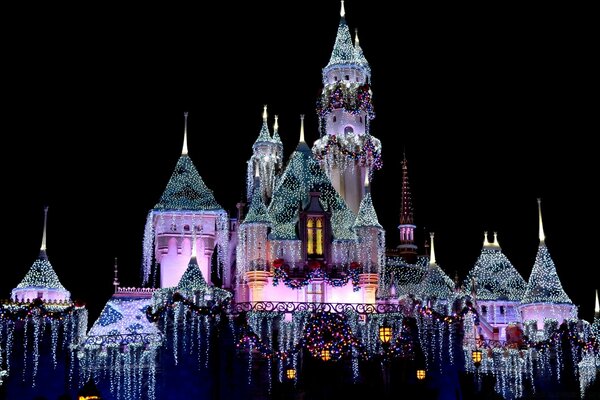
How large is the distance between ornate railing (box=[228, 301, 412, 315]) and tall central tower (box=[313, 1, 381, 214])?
8.97 metres

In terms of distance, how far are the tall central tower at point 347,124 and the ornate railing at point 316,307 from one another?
353 inches

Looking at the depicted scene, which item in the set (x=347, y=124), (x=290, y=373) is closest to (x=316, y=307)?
(x=290, y=373)

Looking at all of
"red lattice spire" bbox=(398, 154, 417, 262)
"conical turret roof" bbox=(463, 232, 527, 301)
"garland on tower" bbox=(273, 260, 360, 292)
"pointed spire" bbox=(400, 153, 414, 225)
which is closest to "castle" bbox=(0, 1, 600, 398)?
"garland on tower" bbox=(273, 260, 360, 292)

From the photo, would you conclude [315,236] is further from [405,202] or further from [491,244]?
[405,202]

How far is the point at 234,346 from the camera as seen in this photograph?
1348 inches

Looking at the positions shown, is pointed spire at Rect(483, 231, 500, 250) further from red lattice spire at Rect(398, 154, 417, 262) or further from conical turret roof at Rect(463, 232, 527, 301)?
red lattice spire at Rect(398, 154, 417, 262)

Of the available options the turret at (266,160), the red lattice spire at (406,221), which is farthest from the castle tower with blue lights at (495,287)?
the turret at (266,160)

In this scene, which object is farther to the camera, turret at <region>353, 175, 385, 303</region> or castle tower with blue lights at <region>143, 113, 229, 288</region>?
castle tower with blue lights at <region>143, 113, 229, 288</region>

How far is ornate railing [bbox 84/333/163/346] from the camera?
34.9 meters

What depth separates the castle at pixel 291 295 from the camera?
34.4 meters

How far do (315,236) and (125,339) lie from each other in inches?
376

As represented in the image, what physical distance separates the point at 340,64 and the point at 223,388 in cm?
2001

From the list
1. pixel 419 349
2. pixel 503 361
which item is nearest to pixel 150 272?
pixel 419 349

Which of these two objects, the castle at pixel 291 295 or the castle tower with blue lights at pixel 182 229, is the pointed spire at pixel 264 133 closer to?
the castle at pixel 291 295
